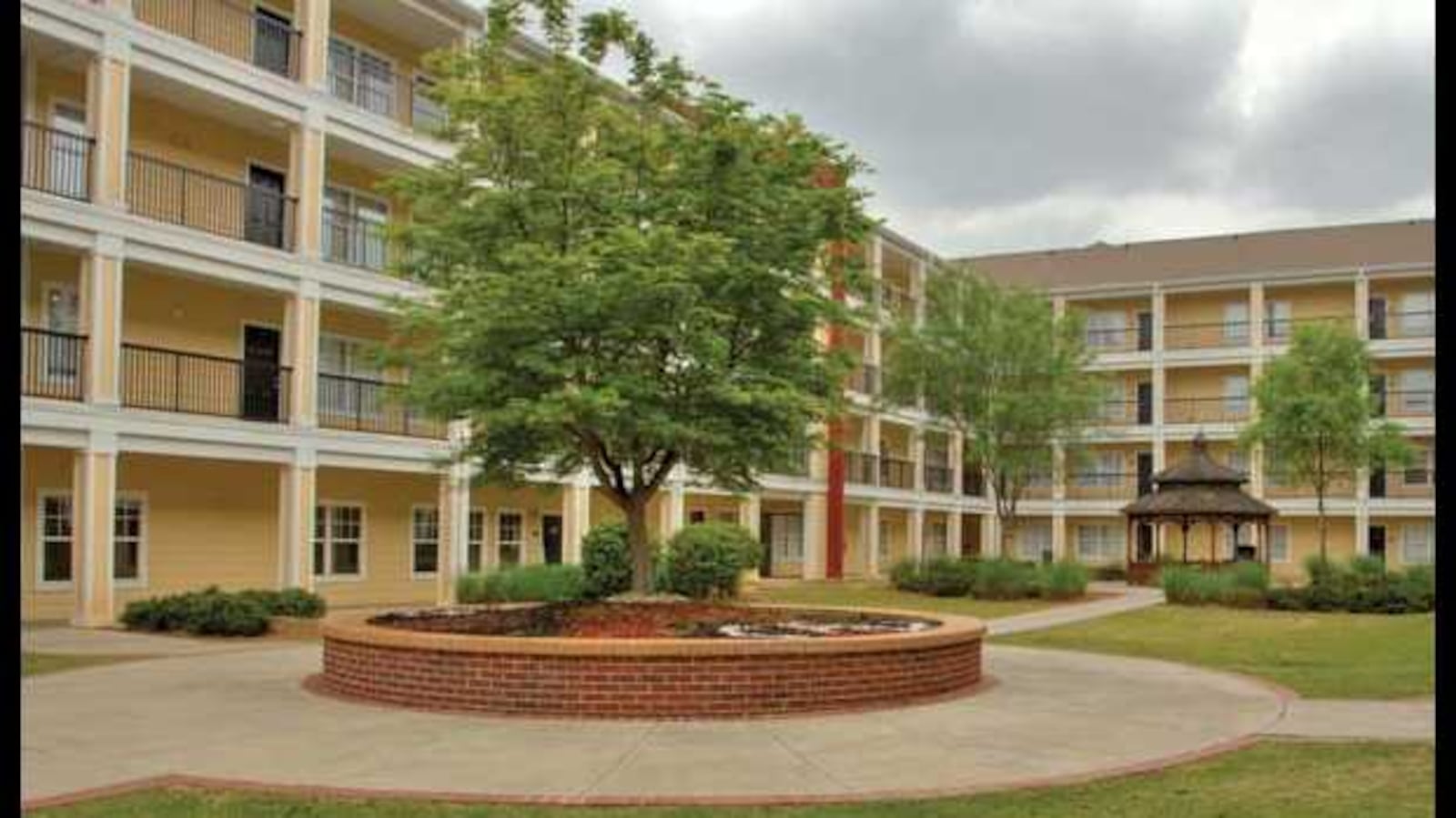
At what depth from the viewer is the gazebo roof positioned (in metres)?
39.6

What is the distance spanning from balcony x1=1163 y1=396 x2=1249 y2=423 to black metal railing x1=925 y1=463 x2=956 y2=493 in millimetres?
9468

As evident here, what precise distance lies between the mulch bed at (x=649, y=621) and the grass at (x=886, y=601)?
12.7 meters

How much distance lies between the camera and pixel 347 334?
31.0 meters

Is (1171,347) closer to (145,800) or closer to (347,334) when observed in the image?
(347,334)

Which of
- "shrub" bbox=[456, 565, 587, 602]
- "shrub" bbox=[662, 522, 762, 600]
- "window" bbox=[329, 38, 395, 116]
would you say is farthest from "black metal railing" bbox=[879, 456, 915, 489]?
"window" bbox=[329, 38, 395, 116]

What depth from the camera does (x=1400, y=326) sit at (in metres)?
54.2

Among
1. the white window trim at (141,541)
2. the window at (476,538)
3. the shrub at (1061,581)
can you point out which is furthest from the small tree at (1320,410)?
the white window trim at (141,541)

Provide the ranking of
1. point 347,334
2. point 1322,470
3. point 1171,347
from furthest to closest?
point 1171,347, point 1322,470, point 347,334

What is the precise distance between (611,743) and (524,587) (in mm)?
16611

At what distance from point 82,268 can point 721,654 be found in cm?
1569

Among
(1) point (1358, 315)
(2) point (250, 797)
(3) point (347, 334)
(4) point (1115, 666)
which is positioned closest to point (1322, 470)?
(1) point (1358, 315)

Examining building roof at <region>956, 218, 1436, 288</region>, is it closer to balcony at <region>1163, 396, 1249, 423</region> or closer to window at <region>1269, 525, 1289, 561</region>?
balcony at <region>1163, 396, 1249, 423</region>

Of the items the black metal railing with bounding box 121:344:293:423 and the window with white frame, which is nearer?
the window with white frame

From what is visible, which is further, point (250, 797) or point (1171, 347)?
point (1171, 347)
